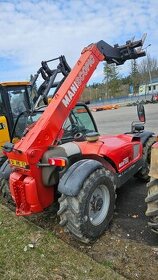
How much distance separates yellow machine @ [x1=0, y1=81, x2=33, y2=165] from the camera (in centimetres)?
730

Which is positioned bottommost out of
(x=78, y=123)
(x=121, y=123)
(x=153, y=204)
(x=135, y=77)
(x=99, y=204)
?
(x=121, y=123)

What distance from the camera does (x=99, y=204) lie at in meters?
4.09

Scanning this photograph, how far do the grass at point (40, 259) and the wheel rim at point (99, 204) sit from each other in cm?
49

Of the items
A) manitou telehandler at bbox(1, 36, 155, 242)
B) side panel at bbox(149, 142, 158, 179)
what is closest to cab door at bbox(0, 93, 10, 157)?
manitou telehandler at bbox(1, 36, 155, 242)

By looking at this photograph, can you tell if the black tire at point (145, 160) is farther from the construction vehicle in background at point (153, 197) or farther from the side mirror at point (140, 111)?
the construction vehicle in background at point (153, 197)

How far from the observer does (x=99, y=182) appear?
397 cm

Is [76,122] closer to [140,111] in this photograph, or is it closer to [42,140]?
[140,111]

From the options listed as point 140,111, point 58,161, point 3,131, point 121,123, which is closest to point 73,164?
point 58,161

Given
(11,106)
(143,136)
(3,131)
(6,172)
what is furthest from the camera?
(11,106)

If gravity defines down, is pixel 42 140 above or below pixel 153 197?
above

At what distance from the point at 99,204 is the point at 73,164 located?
0.62m

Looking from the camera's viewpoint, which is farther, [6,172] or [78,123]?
[78,123]

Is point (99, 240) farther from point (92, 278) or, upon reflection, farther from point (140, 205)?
point (140, 205)

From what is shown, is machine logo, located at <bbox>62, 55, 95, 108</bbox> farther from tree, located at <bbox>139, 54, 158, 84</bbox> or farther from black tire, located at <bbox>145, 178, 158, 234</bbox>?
tree, located at <bbox>139, 54, 158, 84</bbox>
